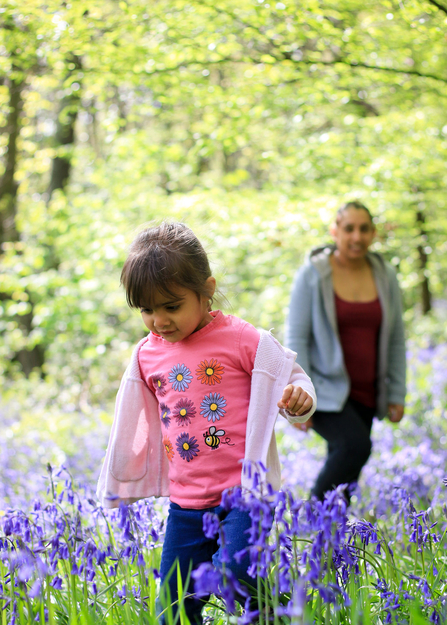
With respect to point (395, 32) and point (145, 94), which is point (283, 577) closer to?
point (395, 32)

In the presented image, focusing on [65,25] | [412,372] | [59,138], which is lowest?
[412,372]

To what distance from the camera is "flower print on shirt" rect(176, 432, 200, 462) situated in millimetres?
2051

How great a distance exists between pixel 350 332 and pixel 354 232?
0.57 meters

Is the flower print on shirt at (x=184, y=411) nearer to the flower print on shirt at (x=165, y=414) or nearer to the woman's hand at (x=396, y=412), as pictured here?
the flower print on shirt at (x=165, y=414)

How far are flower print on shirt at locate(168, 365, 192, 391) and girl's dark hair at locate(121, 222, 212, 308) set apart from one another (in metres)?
0.28

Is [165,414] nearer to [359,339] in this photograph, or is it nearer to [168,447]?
[168,447]

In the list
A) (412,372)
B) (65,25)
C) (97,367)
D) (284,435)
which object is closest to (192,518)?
(65,25)

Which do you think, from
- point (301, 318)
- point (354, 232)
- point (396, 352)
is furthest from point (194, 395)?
point (396, 352)

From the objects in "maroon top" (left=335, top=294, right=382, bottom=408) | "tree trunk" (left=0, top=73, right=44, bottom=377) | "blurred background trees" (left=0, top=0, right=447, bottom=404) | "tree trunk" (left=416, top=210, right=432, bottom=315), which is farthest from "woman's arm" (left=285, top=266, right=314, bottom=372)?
"tree trunk" (left=0, top=73, right=44, bottom=377)

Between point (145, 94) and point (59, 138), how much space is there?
6063mm

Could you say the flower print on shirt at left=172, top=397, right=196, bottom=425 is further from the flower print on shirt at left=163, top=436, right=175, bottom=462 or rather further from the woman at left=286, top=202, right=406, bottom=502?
the woman at left=286, top=202, right=406, bottom=502

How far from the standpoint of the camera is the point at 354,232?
3.37 metres

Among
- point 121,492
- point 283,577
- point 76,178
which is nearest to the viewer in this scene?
point 283,577

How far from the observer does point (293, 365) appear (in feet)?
6.87
